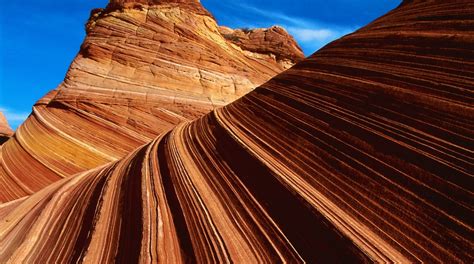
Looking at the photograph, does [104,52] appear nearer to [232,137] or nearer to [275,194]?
[232,137]

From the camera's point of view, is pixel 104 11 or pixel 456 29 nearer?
pixel 456 29

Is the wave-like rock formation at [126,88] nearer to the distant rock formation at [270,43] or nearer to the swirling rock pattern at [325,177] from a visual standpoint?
the distant rock formation at [270,43]

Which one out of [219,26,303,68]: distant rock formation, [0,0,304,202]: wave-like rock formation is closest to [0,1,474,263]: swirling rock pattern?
[0,0,304,202]: wave-like rock formation

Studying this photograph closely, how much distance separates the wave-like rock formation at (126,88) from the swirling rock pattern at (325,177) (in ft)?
18.4

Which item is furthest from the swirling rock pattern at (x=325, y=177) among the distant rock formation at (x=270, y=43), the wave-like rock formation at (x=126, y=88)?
the distant rock formation at (x=270, y=43)

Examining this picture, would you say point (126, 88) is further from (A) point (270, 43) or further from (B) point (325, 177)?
(B) point (325, 177)

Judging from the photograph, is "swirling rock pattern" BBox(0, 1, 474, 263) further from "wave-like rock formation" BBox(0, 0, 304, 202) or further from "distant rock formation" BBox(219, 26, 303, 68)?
"distant rock formation" BBox(219, 26, 303, 68)

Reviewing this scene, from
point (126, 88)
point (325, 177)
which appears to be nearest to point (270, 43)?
point (126, 88)

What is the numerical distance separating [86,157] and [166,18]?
681cm

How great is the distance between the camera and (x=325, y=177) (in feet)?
12.0

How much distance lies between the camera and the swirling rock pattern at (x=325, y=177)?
9.50 feet

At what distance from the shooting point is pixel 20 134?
12.2m

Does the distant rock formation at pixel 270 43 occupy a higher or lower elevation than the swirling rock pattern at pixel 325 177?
higher

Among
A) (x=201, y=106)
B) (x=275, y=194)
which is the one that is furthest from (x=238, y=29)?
(x=275, y=194)
